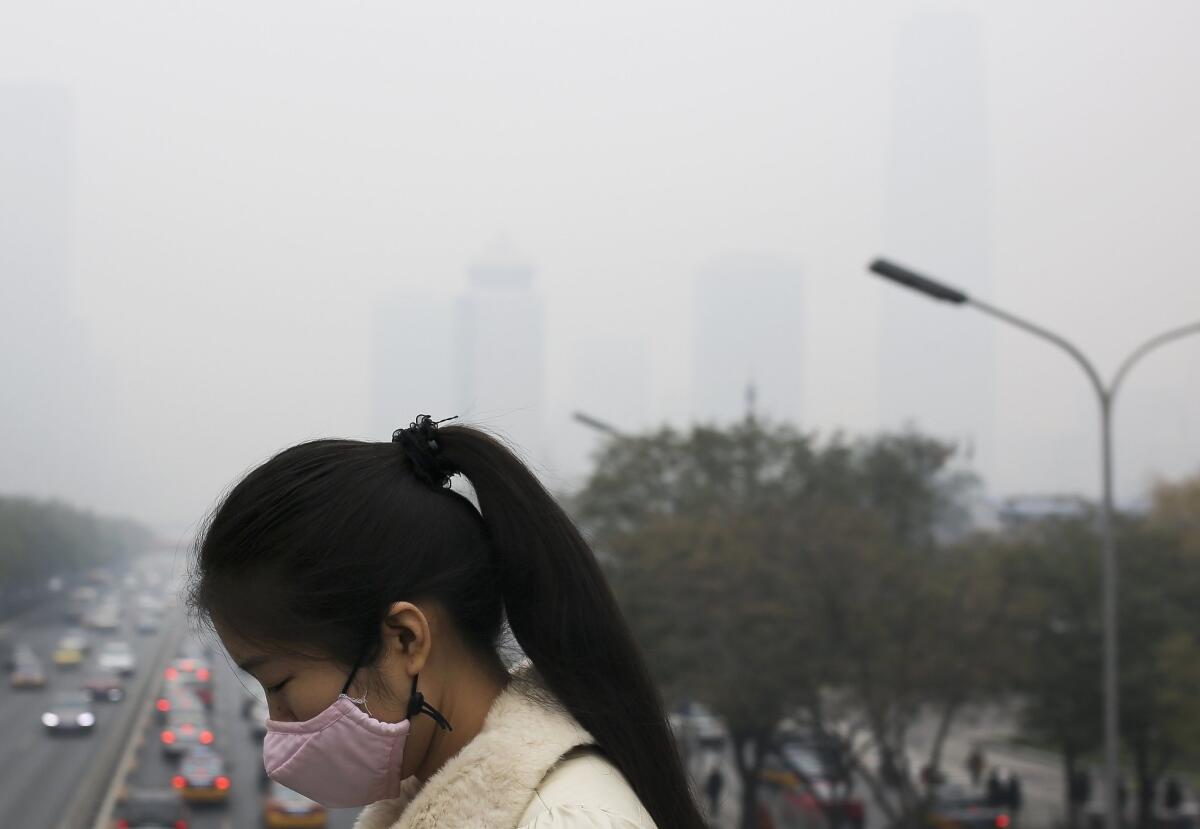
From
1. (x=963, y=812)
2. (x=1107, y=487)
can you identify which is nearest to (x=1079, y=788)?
(x=963, y=812)

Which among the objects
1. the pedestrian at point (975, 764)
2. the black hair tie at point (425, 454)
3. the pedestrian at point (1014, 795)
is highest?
the black hair tie at point (425, 454)

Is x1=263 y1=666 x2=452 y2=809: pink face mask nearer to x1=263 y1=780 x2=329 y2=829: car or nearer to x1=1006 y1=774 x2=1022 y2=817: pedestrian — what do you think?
x1=263 y1=780 x2=329 y2=829: car

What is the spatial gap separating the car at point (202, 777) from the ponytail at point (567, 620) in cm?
1074

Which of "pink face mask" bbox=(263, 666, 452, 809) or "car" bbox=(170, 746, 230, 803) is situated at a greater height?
"pink face mask" bbox=(263, 666, 452, 809)

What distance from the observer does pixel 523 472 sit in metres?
1.31

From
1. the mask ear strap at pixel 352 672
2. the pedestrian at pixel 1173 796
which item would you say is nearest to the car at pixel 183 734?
the mask ear strap at pixel 352 672

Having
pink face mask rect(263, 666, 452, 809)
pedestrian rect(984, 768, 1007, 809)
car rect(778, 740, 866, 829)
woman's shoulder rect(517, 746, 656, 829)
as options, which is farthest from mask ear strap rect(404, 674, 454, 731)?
pedestrian rect(984, 768, 1007, 809)

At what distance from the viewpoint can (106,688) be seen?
11648mm

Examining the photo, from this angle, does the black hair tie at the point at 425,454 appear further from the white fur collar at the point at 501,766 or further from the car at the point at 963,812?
the car at the point at 963,812

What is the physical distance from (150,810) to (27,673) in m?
1.40

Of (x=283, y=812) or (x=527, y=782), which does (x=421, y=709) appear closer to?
(x=527, y=782)

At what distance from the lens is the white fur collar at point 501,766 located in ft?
3.78

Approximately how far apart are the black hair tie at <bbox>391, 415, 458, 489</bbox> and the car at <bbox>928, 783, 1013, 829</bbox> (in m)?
16.1

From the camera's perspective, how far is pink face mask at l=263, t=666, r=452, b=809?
124 centimetres
